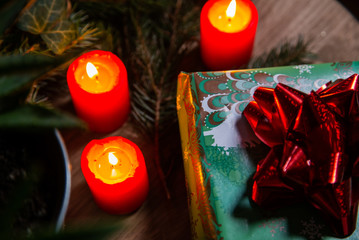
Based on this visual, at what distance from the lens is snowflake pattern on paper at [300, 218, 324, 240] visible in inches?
14.6

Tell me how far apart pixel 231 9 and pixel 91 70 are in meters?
0.20

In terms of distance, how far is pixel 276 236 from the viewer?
14.6 inches

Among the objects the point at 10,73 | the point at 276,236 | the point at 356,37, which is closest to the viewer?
the point at 10,73

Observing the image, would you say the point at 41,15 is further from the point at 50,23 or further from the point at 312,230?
the point at 312,230

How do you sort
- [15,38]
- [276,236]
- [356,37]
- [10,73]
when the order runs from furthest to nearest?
[356,37] < [15,38] < [276,236] < [10,73]

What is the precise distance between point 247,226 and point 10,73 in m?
0.25

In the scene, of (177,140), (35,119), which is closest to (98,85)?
(177,140)

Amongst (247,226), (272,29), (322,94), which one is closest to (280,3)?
(272,29)

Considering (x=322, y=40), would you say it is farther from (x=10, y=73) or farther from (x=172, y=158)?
(x=10, y=73)

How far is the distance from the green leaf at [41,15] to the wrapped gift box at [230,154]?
185 mm

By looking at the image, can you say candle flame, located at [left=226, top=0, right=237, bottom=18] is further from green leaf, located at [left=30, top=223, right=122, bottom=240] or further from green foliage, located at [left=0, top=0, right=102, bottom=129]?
green leaf, located at [left=30, top=223, right=122, bottom=240]

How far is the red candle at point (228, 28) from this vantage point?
1.72 feet

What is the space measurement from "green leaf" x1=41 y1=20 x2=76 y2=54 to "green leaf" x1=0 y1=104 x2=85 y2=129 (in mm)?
252

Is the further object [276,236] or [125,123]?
[125,123]
